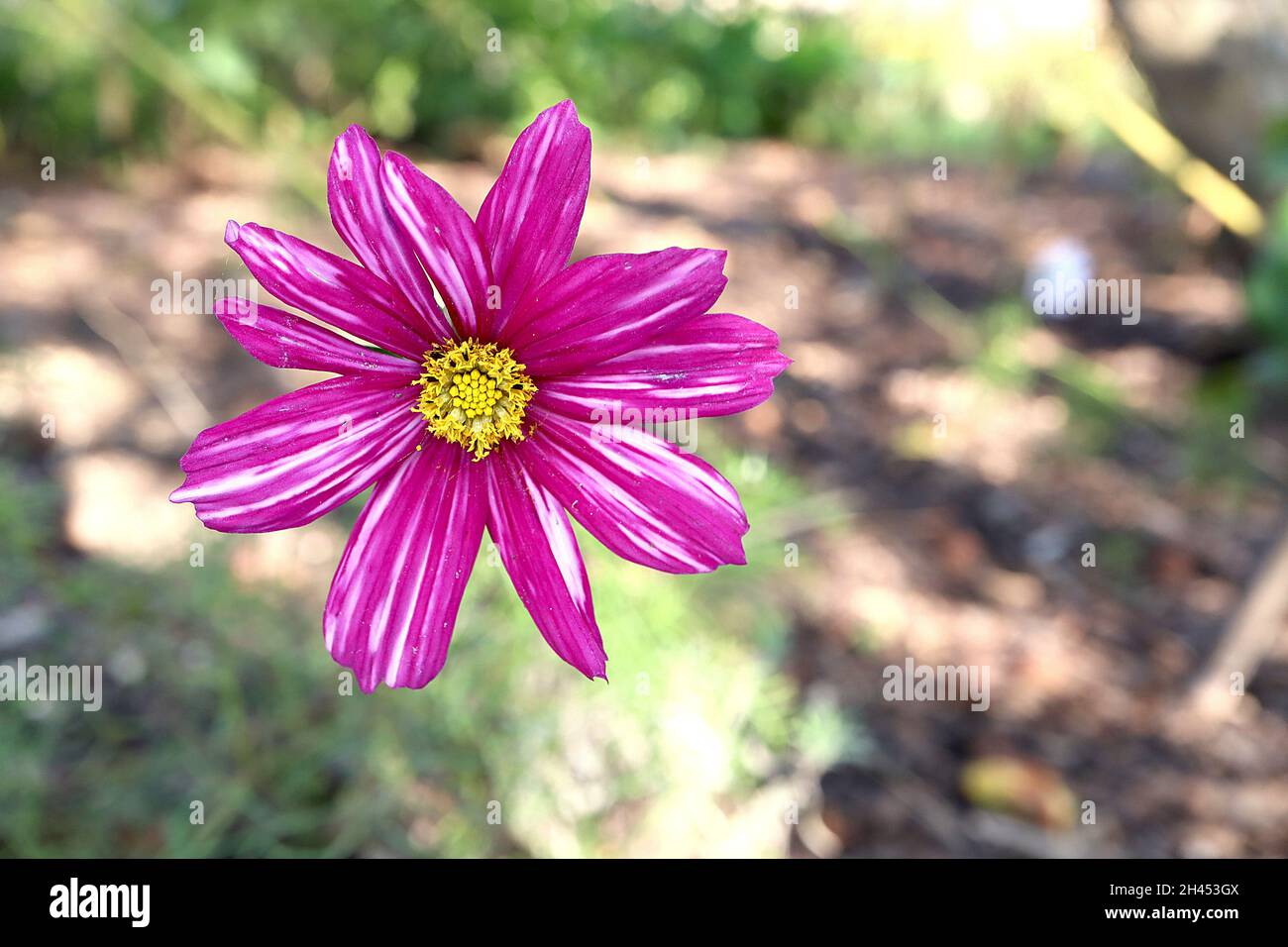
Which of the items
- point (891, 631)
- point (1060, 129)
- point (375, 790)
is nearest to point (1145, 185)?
point (1060, 129)

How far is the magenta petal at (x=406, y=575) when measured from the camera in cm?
30

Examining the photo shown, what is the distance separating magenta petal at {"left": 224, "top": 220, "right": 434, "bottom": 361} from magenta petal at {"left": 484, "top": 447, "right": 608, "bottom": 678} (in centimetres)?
6

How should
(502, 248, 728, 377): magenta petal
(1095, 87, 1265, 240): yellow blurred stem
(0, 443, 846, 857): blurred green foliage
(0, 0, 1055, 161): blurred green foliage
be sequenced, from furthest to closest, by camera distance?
1. (1095, 87, 1265, 240): yellow blurred stem
2. (0, 0, 1055, 161): blurred green foliage
3. (0, 443, 846, 857): blurred green foliage
4. (502, 248, 728, 377): magenta petal

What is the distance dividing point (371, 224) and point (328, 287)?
26 mm

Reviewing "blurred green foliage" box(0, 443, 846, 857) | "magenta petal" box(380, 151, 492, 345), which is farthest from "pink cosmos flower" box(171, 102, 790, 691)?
"blurred green foliage" box(0, 443, 846, 857)

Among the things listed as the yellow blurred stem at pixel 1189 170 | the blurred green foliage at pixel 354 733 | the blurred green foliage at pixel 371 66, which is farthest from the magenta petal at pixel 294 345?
the yellow blurred stem at pixel 1189 170

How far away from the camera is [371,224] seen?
307 mm

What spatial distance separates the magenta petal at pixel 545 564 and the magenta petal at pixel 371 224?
0.21 feet

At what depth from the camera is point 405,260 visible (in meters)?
0.32

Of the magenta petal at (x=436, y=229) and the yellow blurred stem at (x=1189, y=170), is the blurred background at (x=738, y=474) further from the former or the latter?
the magenta petal at (x=436, y=229)

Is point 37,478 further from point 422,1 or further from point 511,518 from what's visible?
point 511,518

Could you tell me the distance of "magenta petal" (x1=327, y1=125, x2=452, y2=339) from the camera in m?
0.29

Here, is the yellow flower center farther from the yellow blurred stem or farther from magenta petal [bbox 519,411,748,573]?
the yellow blurred stem
